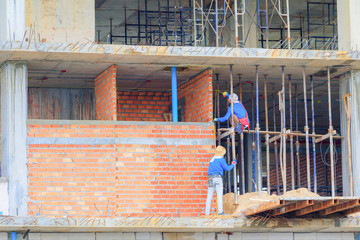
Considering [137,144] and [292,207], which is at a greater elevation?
[137,144]

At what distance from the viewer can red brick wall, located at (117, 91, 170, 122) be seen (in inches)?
958

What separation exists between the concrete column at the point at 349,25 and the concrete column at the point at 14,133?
319 inches

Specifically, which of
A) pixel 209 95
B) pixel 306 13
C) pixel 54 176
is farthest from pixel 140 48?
pixel 306 13

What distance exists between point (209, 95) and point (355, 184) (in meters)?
4.38

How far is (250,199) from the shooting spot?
68.8 ft

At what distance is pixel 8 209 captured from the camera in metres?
19.6

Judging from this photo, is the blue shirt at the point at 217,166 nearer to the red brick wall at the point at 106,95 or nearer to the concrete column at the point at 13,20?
the red brick wall at the point at 106,95

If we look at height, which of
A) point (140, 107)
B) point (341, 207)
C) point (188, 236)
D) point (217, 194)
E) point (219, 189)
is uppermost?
point (140, 107)

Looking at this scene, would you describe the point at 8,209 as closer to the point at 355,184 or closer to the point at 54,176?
the point at 54,176

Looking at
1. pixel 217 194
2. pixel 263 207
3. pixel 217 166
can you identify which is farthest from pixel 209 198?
pixel 263 207

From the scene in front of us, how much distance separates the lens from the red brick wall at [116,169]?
Result: 2009 centimetres

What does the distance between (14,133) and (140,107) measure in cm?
515

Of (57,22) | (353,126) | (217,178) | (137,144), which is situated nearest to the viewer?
(217,178)

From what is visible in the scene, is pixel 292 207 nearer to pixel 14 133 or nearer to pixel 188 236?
pixel 188 236
